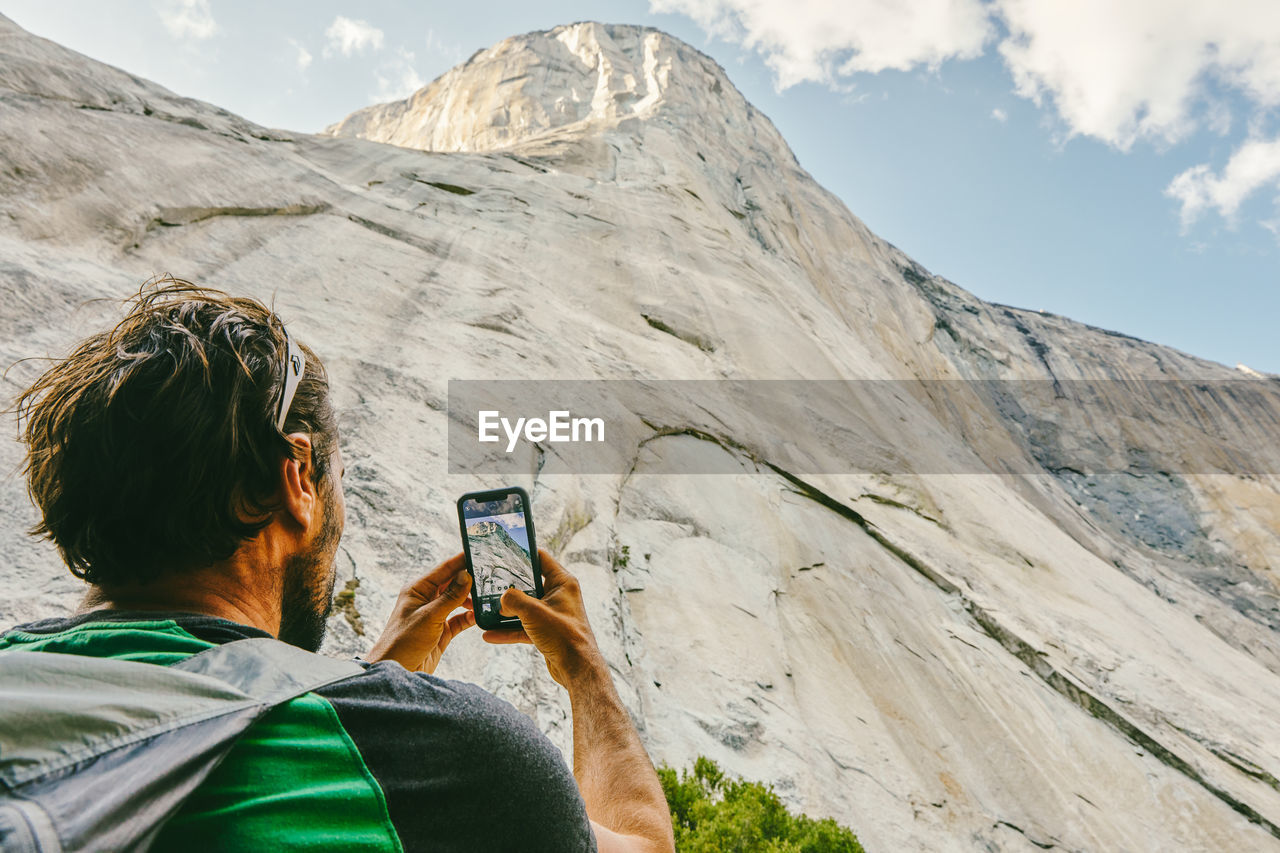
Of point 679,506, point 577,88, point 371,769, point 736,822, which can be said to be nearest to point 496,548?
point 371,769

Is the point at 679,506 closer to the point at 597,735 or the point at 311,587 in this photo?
the point at 597,735

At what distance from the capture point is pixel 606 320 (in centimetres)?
1078

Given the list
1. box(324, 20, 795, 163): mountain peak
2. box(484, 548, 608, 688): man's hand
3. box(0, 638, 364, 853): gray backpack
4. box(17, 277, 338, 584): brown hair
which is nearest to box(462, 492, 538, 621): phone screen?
box(484, 548, 608, 688): man's hand

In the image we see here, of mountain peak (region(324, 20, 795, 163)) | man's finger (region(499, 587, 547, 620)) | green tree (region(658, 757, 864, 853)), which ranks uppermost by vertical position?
mountain peak (region(324, 20, 795, 163))

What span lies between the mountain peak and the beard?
24146 millimetres

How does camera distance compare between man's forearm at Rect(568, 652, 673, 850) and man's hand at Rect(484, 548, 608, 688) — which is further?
man's hand at Rect(484, 548, 608, 688)

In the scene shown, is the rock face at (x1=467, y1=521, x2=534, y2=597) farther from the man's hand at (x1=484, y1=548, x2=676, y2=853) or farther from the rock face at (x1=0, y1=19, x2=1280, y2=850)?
the rock face at (x1=0, y1=19, x2=1280, y2=850)

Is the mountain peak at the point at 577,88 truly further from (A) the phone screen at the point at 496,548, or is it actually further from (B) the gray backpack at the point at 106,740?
(B) the gray backpack at the point at 106,740

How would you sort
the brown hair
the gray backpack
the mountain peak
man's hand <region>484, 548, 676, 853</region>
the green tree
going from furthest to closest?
1. the mountain peak
2. the green tree
3. man's hand <region>484, 548, 676, 853</region>
4. the brown hair
5. the gray backpack

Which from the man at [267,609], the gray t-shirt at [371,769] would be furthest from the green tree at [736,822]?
the gray t-shirt at [371,769]

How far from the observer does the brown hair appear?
1.21 m

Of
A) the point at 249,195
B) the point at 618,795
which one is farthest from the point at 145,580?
the point at 249,195

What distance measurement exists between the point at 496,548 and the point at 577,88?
1255 inches

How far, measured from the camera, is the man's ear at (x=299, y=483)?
4.56 feet
